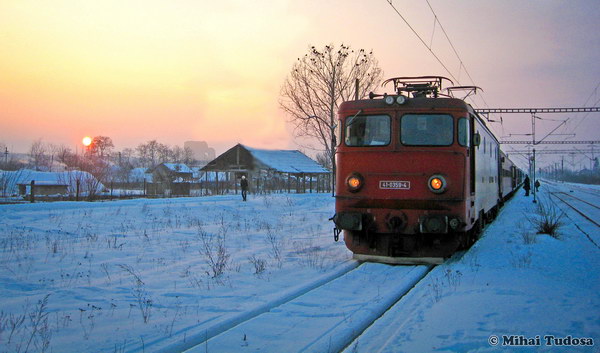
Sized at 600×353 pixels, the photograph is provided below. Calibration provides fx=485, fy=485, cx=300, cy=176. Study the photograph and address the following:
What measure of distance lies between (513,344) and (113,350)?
12.9ft

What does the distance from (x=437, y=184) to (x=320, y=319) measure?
437 cm

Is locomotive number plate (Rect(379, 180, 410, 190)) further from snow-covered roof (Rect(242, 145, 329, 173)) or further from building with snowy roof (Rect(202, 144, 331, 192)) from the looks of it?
snow-covered roof (Rect(242, 145, 329, 173))

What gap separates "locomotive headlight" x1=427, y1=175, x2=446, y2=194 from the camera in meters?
9.02

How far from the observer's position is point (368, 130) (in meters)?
9.71

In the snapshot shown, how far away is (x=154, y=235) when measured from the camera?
13.8 m

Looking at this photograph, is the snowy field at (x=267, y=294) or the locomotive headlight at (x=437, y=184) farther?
the locomotive headlight at (x=437, y=184)

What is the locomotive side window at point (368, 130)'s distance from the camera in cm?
955

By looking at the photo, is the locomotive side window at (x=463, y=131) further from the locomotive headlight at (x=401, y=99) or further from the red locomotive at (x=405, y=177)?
the locomotive headlight at (x=401, y=99)

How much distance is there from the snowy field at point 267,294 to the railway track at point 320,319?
3 centimetres

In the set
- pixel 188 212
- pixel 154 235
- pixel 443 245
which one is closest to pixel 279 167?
pixel 188 212

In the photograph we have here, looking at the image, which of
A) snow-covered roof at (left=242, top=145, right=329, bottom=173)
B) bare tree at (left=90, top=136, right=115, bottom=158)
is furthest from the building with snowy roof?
bare tree at (left=90, top=136, right=115, bottom=158)

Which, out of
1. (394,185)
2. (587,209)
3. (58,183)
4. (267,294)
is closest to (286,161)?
(58,183)

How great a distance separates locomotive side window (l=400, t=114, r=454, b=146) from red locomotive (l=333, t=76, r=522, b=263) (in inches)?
0.7

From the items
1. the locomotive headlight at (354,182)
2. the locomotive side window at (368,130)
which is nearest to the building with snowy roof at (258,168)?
the locomotive side window at (368,130)
